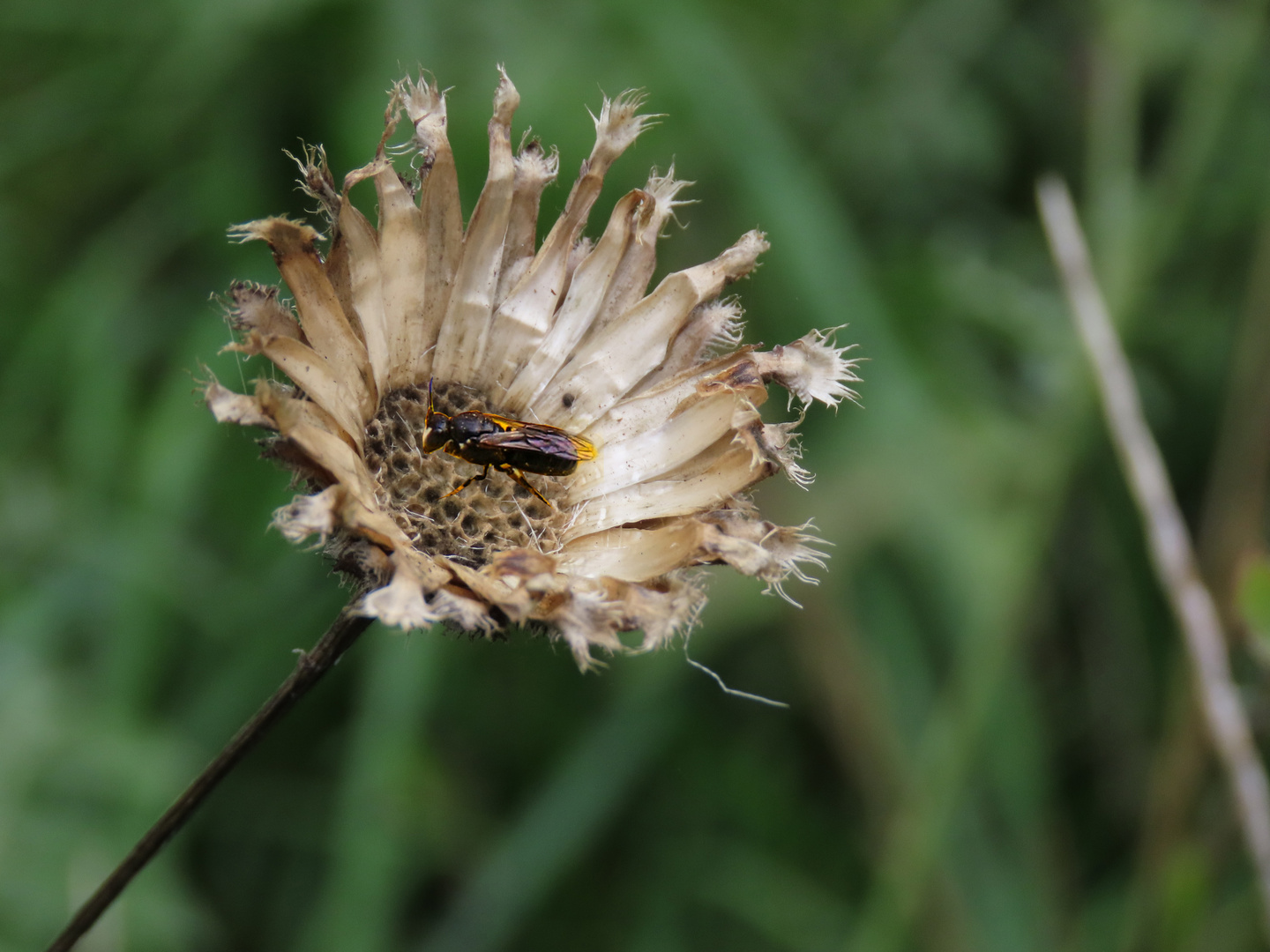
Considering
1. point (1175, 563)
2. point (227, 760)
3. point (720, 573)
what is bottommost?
point (227, 760)

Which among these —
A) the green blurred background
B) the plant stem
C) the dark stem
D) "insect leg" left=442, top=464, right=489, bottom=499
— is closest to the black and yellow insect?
"insect leg" left=442, top=464, right=489, bottom=499

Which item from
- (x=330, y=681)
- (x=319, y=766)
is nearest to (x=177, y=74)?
(x=330, y=681)

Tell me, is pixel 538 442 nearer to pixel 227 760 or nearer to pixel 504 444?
pixel 504 444

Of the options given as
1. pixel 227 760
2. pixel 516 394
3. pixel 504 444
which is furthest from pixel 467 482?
pixel 227 760

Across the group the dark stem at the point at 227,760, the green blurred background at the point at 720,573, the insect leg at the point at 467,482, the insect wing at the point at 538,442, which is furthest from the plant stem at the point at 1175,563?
the dark stem at the point at 227,760

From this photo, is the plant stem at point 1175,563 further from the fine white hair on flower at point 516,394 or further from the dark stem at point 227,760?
the dark stem at point 227,760

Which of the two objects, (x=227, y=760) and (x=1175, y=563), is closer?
(x=227, y=760)
